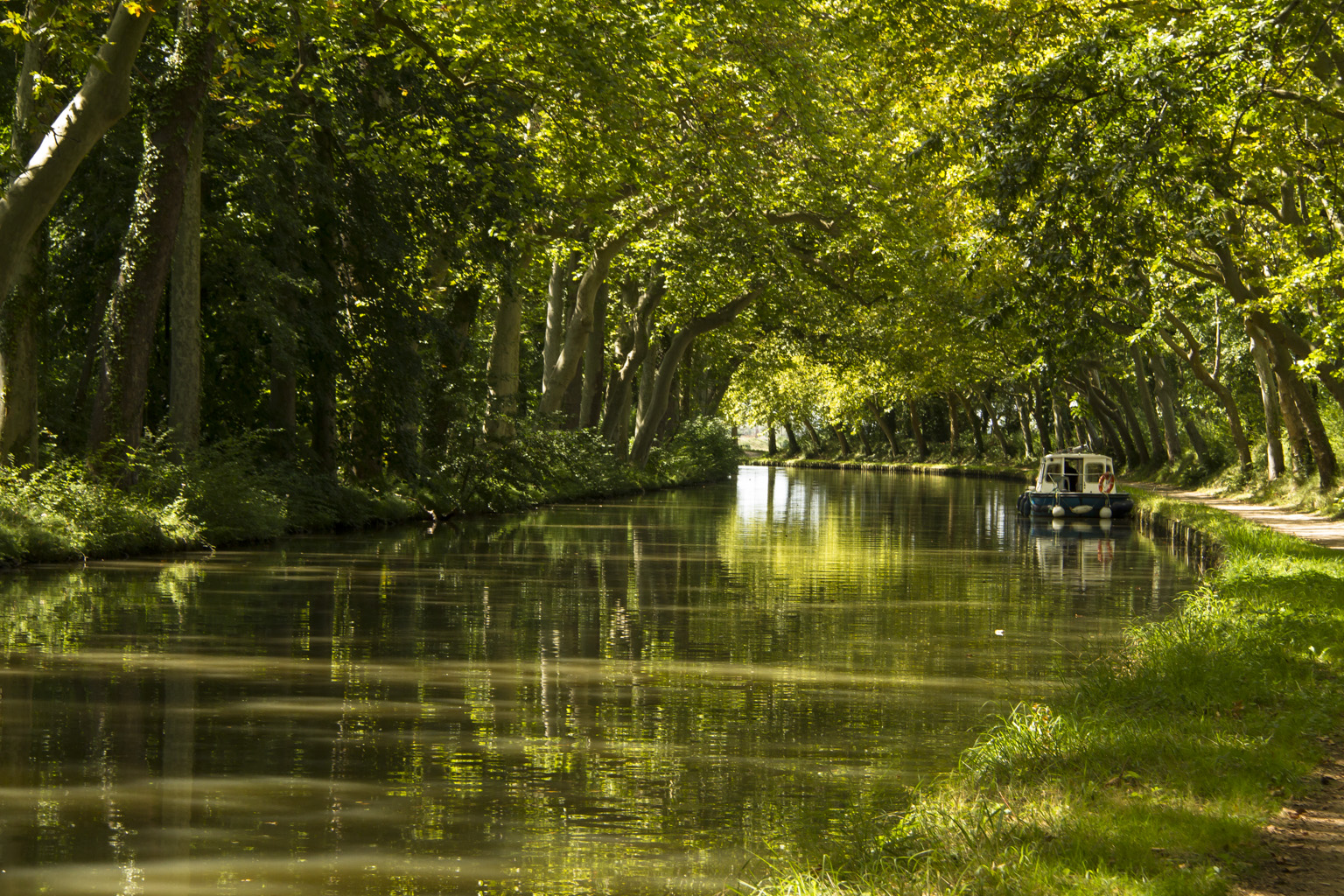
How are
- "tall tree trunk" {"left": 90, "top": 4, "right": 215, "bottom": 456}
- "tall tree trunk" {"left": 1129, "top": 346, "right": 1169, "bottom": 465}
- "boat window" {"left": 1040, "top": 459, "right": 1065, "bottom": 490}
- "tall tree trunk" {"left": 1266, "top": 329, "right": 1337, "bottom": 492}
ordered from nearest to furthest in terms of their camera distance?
1. "tall tree trunk" {"left": 90, "top": 4, "right": 215, "bottom": 456}
2. "tall tree trunk" {"left": 1266, "top": 329, "right": 1337, "bottom": 492}
3. "boat window" {"left": 1040, "top": 459, "right": 1065, "bottom": 490}
4. "tall tree trunk" {"left": 1129, "top": 346, "right": 1169, "bottom": 465}

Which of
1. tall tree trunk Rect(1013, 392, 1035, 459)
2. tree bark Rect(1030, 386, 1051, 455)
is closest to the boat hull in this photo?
tree bark Rect(1030, 386, 1051, 455)

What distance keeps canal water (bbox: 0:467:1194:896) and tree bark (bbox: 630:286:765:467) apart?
24.0m

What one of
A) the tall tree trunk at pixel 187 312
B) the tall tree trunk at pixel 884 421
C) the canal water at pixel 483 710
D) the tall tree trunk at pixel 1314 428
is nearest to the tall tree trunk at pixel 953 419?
the tall tree trunk at pixel 884 421

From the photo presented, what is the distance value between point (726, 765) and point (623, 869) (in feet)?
6.58

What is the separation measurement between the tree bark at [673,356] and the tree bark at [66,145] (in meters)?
27.7

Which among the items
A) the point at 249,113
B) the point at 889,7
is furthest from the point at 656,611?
the point at 249,113

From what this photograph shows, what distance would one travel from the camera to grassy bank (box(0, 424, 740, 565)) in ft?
57.3

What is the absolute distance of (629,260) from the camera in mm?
38406

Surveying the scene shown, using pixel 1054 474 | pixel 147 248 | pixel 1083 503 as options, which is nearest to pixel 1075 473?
pixel 1054 474

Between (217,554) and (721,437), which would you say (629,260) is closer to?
(217,554)

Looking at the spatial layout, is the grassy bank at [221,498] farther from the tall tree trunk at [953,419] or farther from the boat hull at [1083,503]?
the tall tree trunk at [953,419]

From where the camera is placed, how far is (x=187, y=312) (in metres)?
20.9

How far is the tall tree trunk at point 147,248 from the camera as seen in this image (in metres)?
19.8

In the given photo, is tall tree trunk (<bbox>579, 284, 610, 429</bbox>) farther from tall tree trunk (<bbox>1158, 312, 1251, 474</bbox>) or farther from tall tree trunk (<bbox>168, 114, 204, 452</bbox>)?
tall tree trunk (<bbox>168, 114, 204, 452</bbox>)
